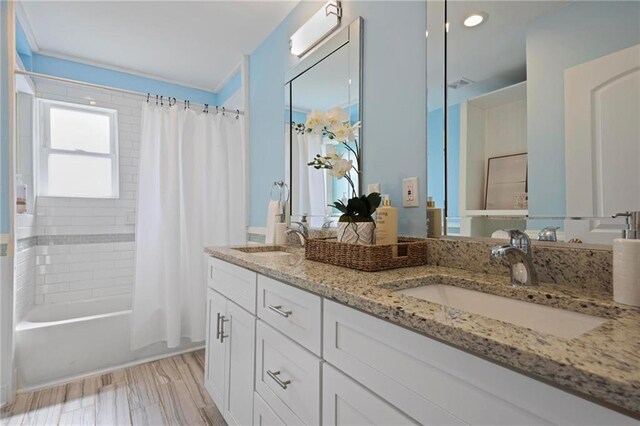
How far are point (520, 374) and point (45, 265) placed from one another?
3411mm

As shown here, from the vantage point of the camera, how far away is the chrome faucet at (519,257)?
87cm

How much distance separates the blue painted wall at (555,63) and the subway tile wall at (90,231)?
3.19 metres

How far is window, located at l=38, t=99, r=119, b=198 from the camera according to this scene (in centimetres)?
278

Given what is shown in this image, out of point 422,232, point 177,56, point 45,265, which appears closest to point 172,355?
point 45,265

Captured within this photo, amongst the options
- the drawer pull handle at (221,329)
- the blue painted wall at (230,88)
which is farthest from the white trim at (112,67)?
the drawer pull handle at (221,329)

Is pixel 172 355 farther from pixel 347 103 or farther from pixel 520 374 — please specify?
pixel 520 374

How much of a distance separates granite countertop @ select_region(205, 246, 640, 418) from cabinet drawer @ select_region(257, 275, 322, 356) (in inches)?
1.6

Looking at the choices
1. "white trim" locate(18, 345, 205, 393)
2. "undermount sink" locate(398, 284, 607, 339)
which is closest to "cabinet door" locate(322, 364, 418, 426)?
"undermount sink" locate(398, 284, 607, 339)

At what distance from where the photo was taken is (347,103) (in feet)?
5.36

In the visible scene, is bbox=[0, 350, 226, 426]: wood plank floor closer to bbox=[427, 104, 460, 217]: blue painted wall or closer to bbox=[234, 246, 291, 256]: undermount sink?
bbox=[234, 246, 291, 256]: undermount sink

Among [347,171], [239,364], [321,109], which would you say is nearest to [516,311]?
[347,171]

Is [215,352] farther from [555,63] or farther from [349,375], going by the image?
[555,63]

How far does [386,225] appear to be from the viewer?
1234 mm

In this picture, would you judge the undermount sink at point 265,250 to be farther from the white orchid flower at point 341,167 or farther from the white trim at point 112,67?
the white trim at point 112,67
